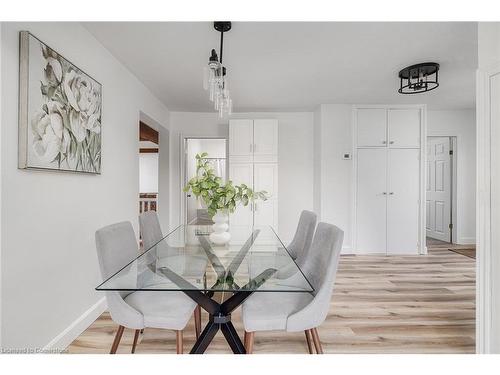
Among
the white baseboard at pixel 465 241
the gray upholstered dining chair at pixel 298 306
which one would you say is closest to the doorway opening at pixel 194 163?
the gray upholstered dining chair at pixel 298 306

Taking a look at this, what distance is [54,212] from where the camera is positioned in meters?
1.91

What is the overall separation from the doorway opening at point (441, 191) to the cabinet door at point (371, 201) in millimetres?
1390

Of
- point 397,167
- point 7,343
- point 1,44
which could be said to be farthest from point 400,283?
point 1,44

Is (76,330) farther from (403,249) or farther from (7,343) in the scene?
(403,249)

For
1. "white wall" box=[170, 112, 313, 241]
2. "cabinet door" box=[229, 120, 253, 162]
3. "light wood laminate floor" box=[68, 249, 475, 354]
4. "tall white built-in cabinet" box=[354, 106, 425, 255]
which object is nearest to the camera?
"light wood laminate floor" box=[68, 249, 475, 354]

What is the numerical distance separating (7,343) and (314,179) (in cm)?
441

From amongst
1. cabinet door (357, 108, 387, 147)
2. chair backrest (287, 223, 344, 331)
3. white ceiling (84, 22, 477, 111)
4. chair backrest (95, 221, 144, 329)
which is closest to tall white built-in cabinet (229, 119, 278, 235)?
white ceiling (84, 22, 477, 111)

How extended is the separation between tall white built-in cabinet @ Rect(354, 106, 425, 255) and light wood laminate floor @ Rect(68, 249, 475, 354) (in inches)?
39.3

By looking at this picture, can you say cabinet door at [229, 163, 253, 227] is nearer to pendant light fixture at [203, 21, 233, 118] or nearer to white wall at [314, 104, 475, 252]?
white wall at [314, 104, 475, 252]

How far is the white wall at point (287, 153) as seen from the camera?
514 cm

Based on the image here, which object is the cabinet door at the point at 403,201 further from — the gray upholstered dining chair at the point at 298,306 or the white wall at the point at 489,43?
the gray upholstered dining chair at the point at 298,306

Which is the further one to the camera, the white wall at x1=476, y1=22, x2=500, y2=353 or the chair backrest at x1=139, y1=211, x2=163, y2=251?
the chair backrest at x1=139, y1=211, x2=163, y2=251

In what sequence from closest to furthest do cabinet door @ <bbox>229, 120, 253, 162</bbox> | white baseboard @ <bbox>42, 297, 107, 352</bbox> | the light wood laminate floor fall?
white baseboard @ <bbox>42, 297, 107, 352</bbox> → the light wood laminate floor → cabinet door @ <bbox>229, 120, 253, 162</bbox>

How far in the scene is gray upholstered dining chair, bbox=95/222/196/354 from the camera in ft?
5.07
